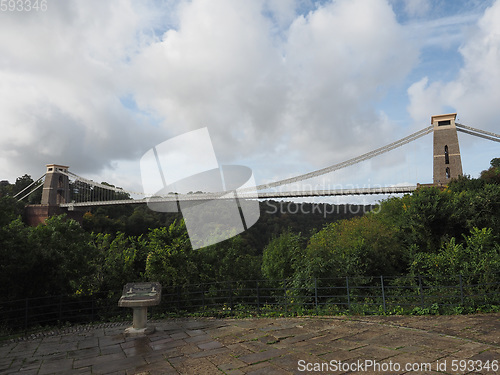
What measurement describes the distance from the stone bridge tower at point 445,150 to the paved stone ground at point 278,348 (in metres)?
23.9

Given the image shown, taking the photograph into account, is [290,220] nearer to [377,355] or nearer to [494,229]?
[494,229]

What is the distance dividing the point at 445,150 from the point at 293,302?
81.9 feet

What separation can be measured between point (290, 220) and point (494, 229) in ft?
56.1

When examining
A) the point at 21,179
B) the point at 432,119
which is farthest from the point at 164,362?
the point at 21,179

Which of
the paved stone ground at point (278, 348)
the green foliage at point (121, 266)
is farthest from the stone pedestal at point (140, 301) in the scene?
the green foliage at point (121, 266)

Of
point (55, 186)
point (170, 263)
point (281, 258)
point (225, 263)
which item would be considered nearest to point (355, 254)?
point (281, 258)

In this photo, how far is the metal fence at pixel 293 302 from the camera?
7.04m

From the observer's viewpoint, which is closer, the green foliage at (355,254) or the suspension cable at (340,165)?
the green foliage at (355,254)

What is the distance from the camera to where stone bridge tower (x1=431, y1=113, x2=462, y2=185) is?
2675 centimetres

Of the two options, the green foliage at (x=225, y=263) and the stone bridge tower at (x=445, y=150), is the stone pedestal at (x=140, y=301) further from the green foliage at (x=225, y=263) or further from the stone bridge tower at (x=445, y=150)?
the stone bridge tower at (x=445, y=150)

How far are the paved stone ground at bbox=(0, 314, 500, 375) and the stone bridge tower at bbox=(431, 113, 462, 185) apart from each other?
78.3 feet

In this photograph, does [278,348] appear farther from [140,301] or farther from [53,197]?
[53,197]

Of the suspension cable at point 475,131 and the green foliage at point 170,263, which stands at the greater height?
the suspension cable at point 475,131

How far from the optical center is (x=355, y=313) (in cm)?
704
